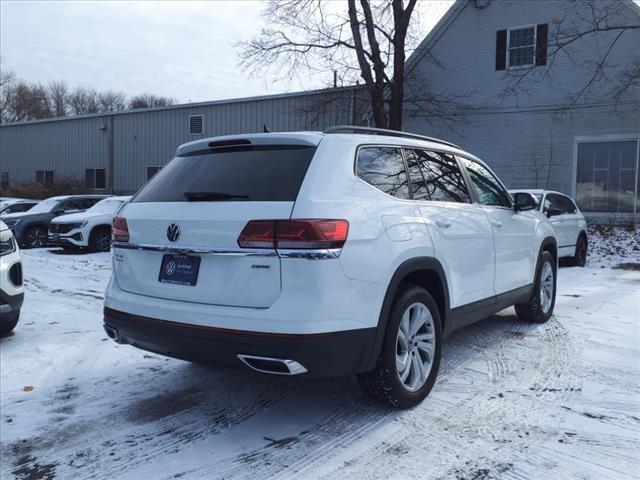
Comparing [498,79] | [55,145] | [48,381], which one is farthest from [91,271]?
[55,145]

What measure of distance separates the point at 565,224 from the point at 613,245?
4342 millimetres

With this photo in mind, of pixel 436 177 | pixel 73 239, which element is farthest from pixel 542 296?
pixel 73 239

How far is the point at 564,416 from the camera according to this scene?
3676mm

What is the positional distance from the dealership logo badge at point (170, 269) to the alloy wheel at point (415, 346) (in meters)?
1.46

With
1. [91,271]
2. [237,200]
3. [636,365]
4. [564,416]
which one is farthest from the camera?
[91,271]

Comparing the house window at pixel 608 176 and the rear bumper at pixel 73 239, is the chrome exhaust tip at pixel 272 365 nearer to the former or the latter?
the rear bumper at pixel 73 239

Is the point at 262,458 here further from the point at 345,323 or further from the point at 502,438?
the point at 502,438

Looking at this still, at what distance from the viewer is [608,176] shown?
695 inches

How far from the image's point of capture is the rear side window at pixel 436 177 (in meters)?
4.11

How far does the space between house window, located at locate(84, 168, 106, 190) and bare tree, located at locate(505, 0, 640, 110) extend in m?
21.7

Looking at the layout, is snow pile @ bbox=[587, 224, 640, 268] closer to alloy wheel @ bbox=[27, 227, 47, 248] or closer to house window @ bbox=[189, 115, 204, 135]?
alloy wheel @ bbox=[27, 227, 47, 248]

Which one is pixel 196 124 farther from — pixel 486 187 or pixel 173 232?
pixel 173 232

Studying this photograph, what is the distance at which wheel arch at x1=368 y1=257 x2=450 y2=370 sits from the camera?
11.1ft

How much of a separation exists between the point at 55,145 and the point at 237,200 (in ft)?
109
